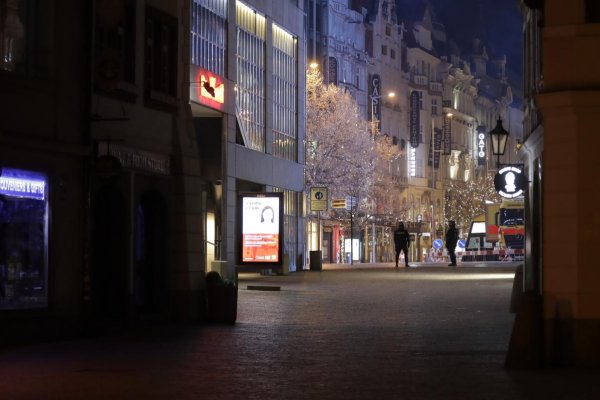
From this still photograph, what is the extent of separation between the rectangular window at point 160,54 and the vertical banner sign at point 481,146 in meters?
108

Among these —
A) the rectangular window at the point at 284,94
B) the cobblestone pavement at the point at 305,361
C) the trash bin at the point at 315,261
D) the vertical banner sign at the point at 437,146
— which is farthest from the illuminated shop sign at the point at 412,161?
the cobblestone pavement at the point at 305,361

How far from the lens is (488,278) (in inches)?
1727

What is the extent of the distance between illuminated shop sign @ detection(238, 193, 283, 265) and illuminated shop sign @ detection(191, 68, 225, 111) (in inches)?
115

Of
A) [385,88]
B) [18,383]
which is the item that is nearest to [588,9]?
[18,383]

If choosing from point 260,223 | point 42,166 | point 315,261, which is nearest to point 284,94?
point 315,261

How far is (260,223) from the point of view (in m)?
41.0

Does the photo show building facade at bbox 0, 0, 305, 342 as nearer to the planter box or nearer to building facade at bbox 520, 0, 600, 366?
the planter box

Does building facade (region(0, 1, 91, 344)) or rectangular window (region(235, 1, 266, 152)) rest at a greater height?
rectangular window (region(235, 1, 266, 152))

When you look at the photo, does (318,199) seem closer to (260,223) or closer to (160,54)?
(260,223)

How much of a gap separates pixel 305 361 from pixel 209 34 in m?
25.7

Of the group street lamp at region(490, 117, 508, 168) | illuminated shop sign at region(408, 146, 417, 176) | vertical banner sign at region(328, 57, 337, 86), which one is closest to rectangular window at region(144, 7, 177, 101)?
street lamp at region(490, 117, 508, 168)

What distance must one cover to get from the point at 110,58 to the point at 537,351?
8.40 metres

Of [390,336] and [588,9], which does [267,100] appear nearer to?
[390,336]

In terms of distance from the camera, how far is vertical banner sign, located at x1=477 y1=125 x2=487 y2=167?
132375 mm
